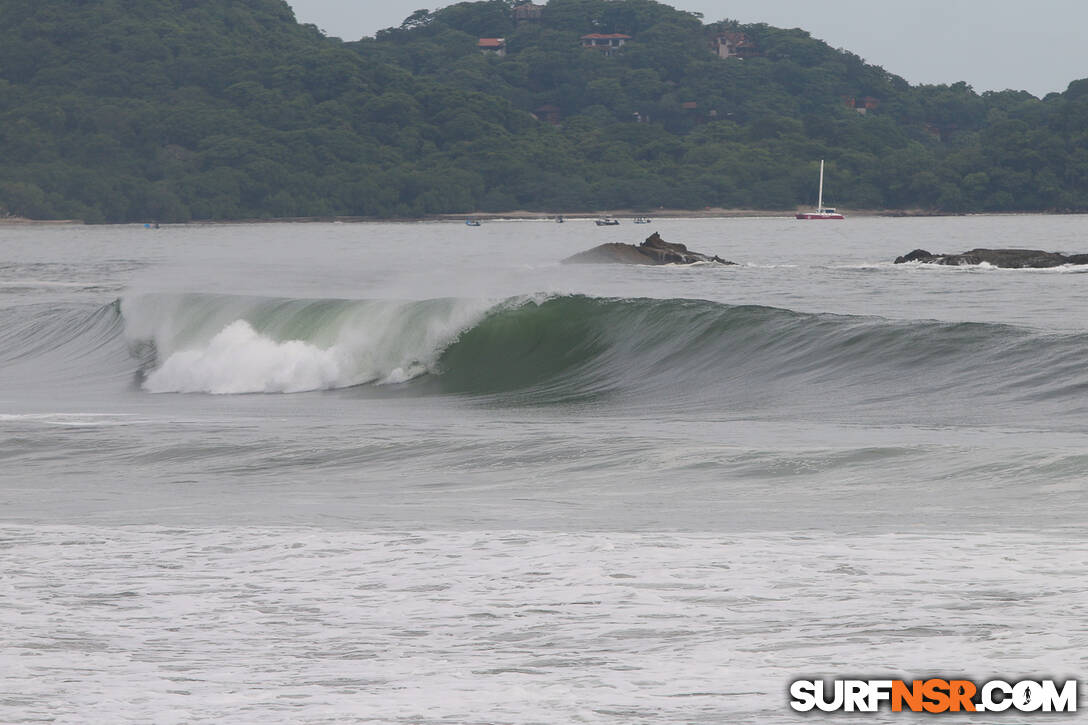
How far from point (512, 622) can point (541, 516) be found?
2.87 metres

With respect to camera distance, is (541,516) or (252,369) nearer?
(541,516)

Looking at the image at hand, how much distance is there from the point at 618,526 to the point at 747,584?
188 cm

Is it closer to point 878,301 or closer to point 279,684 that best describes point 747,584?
point 279,684

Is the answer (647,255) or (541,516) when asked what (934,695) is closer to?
(541,516)

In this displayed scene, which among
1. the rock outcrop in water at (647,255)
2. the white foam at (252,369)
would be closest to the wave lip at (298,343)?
the white foam at (252,369)

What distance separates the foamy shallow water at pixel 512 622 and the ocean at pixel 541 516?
2cm

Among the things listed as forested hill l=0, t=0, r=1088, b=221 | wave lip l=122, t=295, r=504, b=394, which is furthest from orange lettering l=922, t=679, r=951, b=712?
forested hill l=0, t=0, r=1088, b=221

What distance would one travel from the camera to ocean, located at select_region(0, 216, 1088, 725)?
19.7ft

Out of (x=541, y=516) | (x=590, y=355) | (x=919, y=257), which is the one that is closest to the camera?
(x=541, y=516)

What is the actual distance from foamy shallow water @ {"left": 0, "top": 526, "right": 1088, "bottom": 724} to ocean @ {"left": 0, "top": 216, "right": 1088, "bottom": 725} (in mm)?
22

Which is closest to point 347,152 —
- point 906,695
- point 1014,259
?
point 1014,259

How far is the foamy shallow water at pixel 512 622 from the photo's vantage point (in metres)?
5.74

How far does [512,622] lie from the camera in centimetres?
676

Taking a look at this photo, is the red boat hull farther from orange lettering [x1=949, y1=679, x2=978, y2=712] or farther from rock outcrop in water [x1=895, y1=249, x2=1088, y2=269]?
orange lettering [x1=949, y1=679, x2=978, y2=712]
